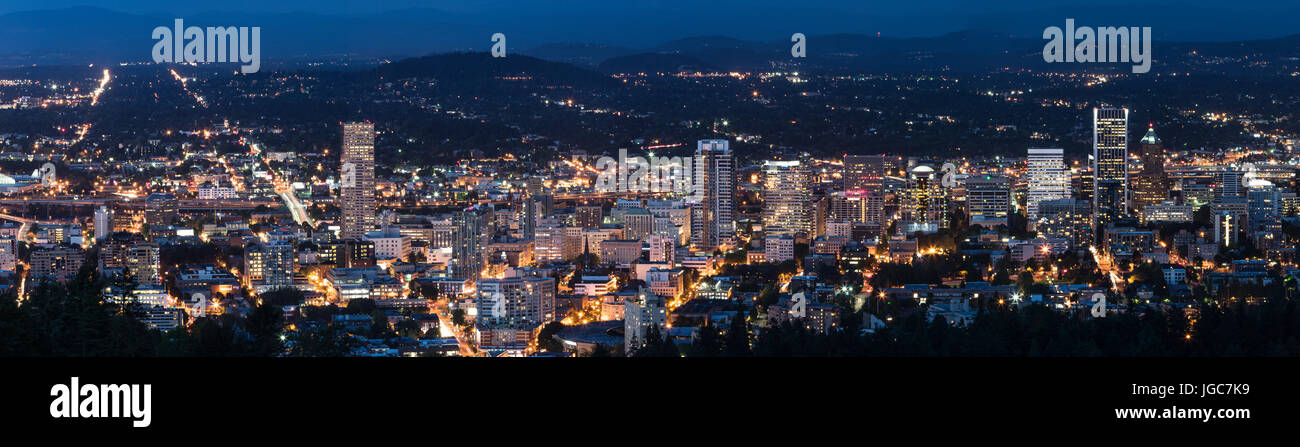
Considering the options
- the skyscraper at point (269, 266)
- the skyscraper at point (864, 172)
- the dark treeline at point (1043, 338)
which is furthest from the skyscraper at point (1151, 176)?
the dark treeline at point (1043, 338)

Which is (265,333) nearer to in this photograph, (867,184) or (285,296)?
(285,296)

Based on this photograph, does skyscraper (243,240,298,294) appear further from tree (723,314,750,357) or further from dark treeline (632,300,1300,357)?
tree (723,314,750,357)

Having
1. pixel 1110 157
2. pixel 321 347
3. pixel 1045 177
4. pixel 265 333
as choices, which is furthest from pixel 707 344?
pixel 1110 157

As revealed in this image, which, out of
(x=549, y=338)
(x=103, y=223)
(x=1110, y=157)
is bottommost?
(x=549, y=338)

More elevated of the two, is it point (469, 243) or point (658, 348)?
point (469, 243)

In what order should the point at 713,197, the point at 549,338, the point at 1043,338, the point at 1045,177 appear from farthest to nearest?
the point at 1045,177
the point at 713,197
the point at 549,338
the point at 1043,338

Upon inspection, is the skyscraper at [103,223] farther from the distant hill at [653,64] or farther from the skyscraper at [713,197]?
the distant hill at [653,64]

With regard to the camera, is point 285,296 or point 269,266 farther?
point 269,266
